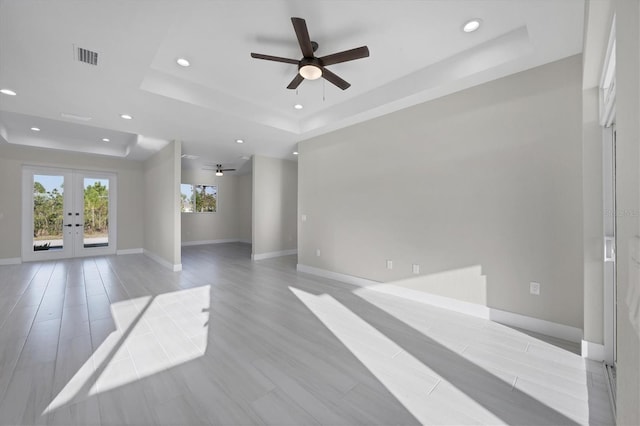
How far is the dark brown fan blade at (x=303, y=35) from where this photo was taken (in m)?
2.13

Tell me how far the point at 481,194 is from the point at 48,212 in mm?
9361

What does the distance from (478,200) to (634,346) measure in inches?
108

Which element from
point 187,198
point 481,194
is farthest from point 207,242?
point 481,194

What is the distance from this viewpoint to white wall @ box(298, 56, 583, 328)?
8.33 feet

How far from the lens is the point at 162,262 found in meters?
6.13

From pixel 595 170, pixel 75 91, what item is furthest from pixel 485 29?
pixel 75 91

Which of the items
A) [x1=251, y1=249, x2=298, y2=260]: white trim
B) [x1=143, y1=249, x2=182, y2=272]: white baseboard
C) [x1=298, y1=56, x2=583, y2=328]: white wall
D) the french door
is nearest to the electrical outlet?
[x1=298, y1=56, x2=583, y2=328]: white wall

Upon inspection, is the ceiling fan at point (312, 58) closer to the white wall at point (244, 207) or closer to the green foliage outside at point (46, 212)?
the green foliage outside at point (46, 212)

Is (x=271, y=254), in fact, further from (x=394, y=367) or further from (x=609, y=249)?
(x=609, y=249)

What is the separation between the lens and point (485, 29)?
2539 mm

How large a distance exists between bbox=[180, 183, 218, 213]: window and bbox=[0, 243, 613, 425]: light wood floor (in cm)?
594

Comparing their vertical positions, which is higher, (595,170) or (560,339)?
(595,170)

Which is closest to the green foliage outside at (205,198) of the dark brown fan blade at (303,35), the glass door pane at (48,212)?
the glass door pane at (48,212)

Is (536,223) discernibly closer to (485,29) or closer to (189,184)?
(485,29)
